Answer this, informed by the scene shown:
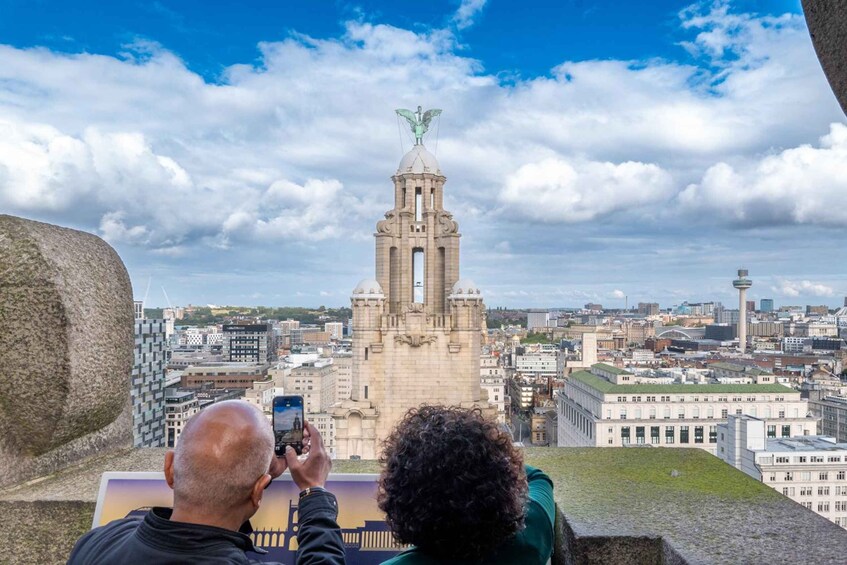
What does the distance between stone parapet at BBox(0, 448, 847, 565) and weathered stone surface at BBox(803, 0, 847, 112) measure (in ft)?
4.22

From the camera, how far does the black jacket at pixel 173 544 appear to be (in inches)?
51.8

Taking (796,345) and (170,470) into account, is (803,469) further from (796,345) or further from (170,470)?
(796,345)

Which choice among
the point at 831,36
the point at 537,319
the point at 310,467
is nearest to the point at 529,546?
the point at 310,467

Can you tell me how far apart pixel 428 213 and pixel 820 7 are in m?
12.1

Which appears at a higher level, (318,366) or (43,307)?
(43,307)

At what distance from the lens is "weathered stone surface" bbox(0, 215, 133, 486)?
271cm

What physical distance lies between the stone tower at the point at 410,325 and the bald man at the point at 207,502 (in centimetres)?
1209

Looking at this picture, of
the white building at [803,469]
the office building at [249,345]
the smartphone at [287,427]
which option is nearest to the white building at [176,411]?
the white building at [803,469]

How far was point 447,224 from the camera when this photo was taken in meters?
13.8

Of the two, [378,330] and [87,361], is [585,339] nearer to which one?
[378,330]

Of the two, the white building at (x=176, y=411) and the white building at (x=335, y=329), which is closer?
the white building at (x=176, y=411)

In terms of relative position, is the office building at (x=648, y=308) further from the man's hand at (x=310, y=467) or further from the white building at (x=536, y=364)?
the man's hand at (x=310, y=467)

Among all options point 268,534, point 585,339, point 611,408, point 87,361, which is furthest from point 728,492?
point 585,339

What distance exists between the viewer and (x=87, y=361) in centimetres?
285
